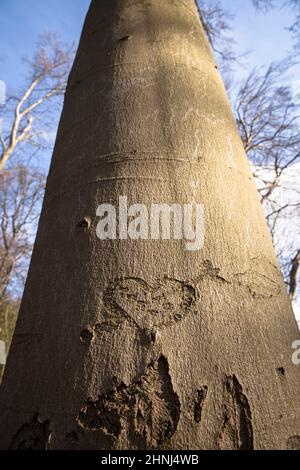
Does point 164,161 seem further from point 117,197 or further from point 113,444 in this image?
point 113,444

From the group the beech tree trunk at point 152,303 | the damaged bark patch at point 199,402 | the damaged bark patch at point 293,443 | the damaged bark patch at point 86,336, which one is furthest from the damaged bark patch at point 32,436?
the damaged bark patch at point 293,443

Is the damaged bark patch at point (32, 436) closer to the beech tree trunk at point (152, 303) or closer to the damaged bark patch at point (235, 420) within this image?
the beech tree trunk at point (152, 303)

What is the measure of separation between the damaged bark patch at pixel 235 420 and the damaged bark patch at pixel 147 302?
0.50 ft

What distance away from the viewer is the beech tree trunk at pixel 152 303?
496 mm

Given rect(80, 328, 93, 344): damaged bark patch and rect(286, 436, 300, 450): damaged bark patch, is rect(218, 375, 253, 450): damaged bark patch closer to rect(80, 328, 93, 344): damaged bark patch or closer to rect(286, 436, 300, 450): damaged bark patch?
rect(286, 436, 300, 450): damaged bark patch

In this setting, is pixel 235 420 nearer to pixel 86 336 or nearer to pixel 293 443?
pixel 293 443

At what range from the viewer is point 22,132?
31.3 feet

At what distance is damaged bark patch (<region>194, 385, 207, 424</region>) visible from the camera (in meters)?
0.48

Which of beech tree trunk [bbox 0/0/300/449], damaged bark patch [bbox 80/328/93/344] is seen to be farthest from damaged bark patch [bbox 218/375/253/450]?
damaged bark patch [bbox 80/328/93/344]

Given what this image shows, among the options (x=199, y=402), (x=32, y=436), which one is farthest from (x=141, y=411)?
(x=32, y=436)

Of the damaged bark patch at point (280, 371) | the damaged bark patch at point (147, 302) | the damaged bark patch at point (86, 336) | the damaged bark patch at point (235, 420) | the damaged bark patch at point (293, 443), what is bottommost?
the damaged bark patch at point (293, 443)

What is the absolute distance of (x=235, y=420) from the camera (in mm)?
486

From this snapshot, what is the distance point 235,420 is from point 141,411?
165 mm
